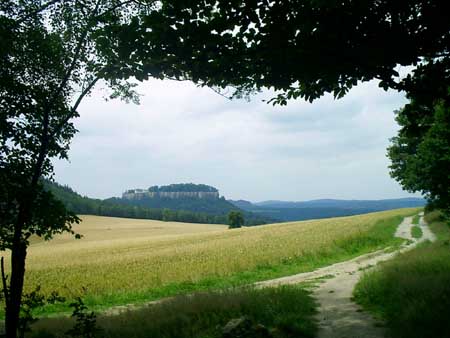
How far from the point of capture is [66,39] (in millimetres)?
8828

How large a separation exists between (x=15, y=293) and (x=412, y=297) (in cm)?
850

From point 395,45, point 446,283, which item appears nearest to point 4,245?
point 395,45

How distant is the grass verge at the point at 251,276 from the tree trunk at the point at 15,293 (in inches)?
400

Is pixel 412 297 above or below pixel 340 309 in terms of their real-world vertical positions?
above

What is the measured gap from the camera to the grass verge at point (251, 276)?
18.5 m

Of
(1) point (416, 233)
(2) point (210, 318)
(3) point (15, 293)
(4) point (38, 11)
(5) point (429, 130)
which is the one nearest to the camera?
(3) point (15, 293)

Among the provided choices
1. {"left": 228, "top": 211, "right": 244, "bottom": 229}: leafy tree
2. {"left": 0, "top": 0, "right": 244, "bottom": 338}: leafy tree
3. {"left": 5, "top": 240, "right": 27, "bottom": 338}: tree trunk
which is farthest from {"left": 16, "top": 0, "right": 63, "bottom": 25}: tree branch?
{"left": 228, "top": 211, "right": 244, "bottom": 229}: leafy tree

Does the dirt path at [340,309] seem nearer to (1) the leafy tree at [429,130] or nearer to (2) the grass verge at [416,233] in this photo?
(1) the leafy tree at [429,130]

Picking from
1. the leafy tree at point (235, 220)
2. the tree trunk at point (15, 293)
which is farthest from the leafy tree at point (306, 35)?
the leafy tree at point (235, 220)

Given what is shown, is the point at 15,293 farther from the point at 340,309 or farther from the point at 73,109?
the point at 340,309

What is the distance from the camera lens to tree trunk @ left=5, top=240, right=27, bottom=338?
7.05 meters

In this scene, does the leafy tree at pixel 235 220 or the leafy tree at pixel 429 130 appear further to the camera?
the leafy tree at pixel 235 220

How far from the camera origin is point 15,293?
7.23m

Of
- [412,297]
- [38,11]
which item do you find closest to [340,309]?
[412,297]
